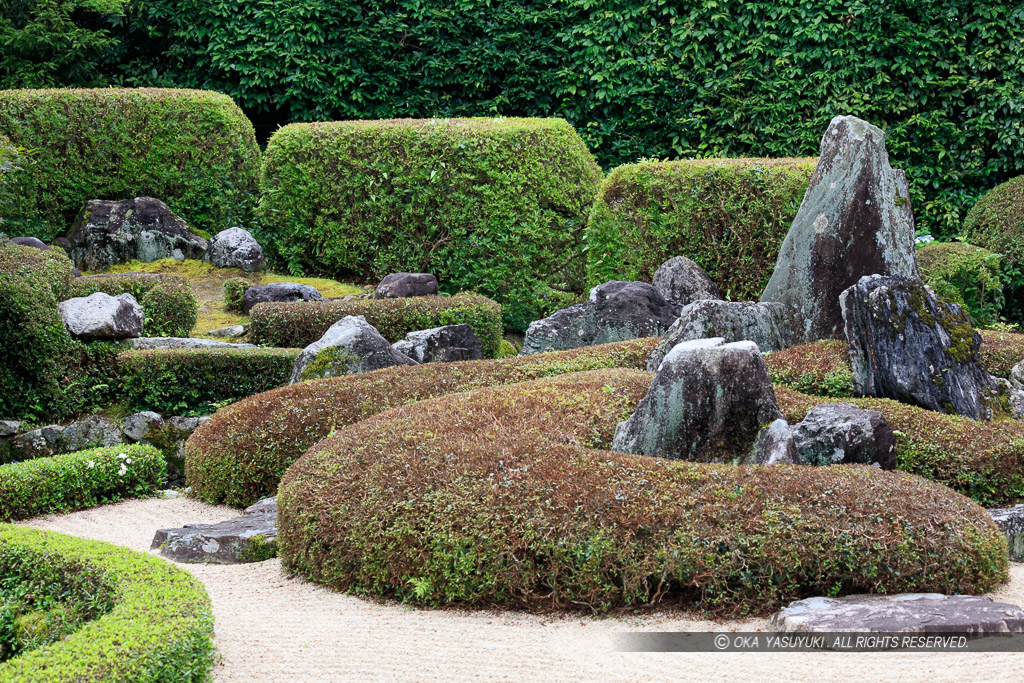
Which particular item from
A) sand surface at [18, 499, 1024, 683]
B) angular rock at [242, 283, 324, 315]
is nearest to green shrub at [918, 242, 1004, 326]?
sand surface at [18, 499, 1024, 683]

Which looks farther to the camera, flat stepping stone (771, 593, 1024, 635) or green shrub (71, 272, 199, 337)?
green shrub (71, 272, 199, 337)

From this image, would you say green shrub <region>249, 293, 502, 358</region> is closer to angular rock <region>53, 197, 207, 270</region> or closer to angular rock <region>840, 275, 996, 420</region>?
angular rock <region>53, 197, 207, 270</region>

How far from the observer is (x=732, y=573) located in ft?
15.4

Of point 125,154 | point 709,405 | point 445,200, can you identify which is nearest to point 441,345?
point 445,200

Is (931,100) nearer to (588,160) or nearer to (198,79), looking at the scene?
(588,160)

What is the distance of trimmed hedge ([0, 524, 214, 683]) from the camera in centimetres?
367

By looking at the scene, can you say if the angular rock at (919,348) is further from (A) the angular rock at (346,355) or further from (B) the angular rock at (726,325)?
(A) the angular rock at (346,355)

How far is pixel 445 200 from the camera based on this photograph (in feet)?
43.3

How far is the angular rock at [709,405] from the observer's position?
6.02 m

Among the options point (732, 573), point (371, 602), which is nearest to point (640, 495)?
point (732, 573)

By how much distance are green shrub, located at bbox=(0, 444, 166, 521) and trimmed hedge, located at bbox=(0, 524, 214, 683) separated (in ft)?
6.18

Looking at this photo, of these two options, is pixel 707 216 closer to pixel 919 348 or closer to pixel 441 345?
pixel 441 345

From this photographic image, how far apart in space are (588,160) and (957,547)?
9799 mm

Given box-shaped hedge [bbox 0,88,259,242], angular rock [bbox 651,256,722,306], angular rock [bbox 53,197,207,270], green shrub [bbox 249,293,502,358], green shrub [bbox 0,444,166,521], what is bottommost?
green shrub [bbox 0,444,166,521]
